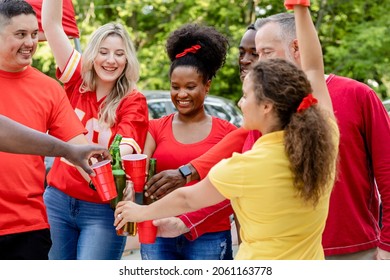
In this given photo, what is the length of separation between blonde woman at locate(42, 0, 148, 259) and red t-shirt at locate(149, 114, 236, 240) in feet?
0.38

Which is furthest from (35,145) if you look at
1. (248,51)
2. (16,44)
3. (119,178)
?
(248,51)

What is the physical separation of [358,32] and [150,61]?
499cm

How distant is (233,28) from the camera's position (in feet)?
54.5

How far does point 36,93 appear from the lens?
11.4 feet

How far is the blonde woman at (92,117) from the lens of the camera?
381cm

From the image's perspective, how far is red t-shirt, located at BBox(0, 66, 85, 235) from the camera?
10.9 ft

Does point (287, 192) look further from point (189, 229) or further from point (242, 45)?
point (242, 45)

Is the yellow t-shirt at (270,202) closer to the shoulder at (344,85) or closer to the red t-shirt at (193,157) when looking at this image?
the shoulder at (344,85)

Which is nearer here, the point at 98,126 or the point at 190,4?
the point at 98,126

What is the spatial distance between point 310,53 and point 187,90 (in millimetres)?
1044

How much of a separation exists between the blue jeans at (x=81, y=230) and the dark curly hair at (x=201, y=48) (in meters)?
0.89

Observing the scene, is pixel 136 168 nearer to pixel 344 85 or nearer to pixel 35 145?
pixel 35 145

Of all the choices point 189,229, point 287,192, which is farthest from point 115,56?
point 287,192

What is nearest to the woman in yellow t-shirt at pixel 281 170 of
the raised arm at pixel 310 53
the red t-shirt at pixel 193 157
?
the raised arm at pixel 310 53
